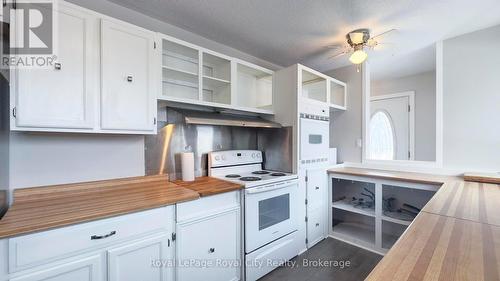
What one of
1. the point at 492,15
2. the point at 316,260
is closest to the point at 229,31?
the point at 492,15

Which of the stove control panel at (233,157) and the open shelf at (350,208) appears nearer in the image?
the stove control panel at (233,157)

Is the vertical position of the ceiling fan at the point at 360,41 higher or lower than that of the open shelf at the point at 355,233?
higher

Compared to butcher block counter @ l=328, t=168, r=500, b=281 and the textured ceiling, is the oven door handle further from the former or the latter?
the textured ceiling

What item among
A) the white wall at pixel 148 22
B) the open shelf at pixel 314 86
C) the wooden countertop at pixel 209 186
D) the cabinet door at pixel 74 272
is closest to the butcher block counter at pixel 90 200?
the wooden countertop at pixel 209 186

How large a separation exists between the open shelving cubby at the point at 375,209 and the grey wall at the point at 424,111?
113cm

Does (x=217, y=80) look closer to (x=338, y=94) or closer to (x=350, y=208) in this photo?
(x=338, y=94)

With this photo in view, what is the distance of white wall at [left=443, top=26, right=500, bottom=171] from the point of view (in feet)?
7.17

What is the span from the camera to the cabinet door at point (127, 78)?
1.51 meters

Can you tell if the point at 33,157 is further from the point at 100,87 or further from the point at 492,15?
the point at 492,15

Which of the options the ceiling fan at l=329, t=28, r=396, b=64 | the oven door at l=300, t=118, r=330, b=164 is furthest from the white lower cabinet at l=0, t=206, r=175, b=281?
the ceiling fan at l=329, t=28, r=396, b=64

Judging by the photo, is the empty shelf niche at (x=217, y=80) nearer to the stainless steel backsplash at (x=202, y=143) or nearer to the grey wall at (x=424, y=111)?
the stainless steel backsplash at (x=202, y=143)

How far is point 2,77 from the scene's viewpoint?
4.03 ft

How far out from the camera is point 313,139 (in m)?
2.66

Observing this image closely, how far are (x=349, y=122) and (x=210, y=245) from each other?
8.70 ft
